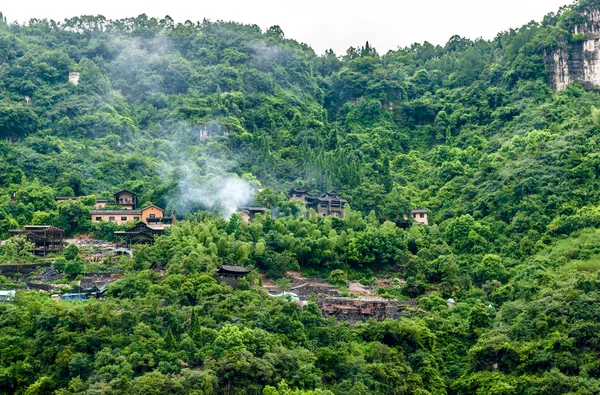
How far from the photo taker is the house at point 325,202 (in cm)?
5438

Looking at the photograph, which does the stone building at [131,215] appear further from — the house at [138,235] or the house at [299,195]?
the house at [299,195]

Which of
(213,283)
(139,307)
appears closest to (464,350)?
(213,283)

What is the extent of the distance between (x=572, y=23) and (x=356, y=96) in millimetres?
17862

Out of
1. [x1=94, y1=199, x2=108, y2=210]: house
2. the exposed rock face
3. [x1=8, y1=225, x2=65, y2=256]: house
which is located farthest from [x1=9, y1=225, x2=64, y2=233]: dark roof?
the exposed rock face

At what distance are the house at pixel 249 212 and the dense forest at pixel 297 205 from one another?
3.48 ft

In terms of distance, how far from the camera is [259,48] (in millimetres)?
77250

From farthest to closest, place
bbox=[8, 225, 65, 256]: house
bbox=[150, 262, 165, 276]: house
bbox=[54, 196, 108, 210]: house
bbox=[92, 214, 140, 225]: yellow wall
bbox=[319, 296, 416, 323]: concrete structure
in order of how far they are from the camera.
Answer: bbox=[54, 196, 108, 210]: house
bbox=[92, 214, 140, 225]: yellow wall
bbox=[8, 225, 65, 256]: house
bbox=[150, 262, 165, 276]: house
bbox=[319, 296, 416, 323]: concrete structure

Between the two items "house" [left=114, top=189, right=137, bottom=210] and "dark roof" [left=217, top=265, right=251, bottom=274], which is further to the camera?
"house" [left=114, top=189, right=137, bottom=210]

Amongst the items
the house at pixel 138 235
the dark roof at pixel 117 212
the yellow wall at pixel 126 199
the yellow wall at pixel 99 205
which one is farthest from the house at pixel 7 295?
the yellow wall at pixel 126 199

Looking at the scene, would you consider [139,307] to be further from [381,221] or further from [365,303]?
[381,221]

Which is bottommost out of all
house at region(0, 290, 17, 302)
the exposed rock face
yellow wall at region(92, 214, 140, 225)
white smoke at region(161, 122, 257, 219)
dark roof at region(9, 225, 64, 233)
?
house at region(0, 290, 17, 302)

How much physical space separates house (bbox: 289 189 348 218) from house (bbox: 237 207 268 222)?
12.8 feet

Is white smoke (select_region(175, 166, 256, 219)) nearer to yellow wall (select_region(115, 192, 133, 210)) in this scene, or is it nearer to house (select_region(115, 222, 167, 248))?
yellow wall (select_region(115, 192, 133, 210))

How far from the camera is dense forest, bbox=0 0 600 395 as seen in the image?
3438cm
